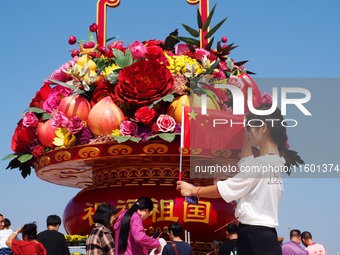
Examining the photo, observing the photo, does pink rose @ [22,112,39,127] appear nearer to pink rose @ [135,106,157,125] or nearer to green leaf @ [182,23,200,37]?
pink rose @ [135,106,157,125]

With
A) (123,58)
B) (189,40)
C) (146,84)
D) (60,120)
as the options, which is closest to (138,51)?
(123,58)

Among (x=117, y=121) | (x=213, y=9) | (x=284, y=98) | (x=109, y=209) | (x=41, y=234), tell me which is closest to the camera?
(x=109, y=209)

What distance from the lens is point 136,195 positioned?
806cm

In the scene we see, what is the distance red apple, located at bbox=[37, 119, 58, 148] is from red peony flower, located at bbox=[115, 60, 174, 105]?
1070 mm

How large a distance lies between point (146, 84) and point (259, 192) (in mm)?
3803

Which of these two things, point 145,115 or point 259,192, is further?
point 145,115

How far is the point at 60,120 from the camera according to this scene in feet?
27.2

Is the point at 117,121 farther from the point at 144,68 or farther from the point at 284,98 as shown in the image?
the point at 284,98

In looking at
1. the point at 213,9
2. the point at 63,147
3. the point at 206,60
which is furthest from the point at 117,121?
the point at 213,9

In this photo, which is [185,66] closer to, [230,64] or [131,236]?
[230,64]

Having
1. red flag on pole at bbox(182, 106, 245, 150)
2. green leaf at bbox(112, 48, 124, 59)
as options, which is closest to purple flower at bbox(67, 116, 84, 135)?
green leaf at bbox(112, 48, 124, 59)

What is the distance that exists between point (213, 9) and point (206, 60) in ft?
2.55

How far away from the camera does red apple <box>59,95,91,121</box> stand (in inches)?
327

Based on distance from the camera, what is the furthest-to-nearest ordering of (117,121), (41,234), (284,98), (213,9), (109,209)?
(213,9)
(117,121)
(284,98)
(41,234)
(109,209)
